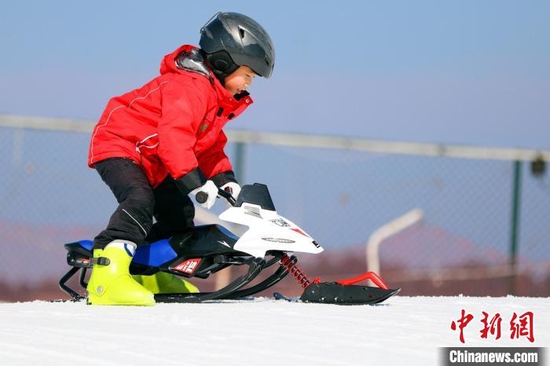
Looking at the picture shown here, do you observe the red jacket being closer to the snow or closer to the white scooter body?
the white scooter body

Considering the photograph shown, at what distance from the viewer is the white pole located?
341 inches

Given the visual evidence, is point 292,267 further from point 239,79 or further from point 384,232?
point 384,232

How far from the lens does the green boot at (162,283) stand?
5035mm

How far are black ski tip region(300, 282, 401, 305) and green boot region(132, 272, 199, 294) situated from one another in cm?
78

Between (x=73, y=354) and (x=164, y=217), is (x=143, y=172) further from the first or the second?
(x=73, y=354)

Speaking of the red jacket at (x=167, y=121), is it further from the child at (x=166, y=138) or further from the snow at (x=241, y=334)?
the snow at (x=241, y=334)

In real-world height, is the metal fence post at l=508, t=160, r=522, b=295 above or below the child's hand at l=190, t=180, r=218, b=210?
above

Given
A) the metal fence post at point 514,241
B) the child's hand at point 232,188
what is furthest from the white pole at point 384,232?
the child's hand at point 232,188

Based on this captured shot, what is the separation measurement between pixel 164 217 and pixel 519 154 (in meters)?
4.92

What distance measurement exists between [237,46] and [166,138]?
1.99 feet

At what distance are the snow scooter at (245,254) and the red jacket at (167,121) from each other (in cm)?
26

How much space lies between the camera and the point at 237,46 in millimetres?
4703

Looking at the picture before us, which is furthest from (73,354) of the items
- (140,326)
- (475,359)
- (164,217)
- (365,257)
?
(365,257)

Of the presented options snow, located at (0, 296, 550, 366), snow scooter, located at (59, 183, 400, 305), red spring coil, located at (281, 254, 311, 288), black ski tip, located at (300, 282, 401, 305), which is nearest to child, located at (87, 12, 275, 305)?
snow scooter, located at (59, 183, 400, 305)
